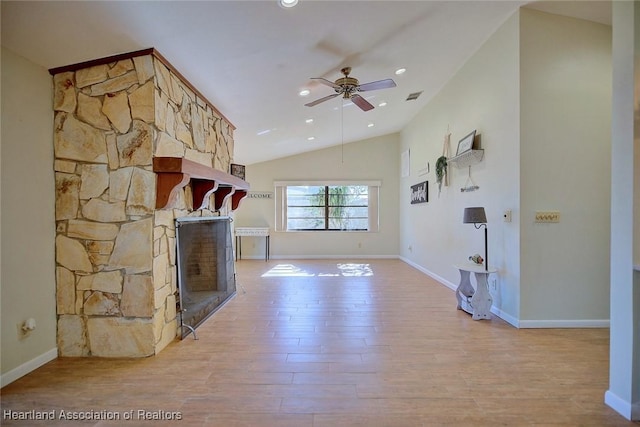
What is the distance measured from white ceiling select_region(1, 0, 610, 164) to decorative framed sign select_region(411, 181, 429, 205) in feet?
6.06

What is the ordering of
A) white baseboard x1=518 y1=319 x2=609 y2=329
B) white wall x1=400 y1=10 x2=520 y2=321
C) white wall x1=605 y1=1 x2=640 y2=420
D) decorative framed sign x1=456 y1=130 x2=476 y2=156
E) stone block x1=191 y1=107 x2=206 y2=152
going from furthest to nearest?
decorative framed sign x1=456 y1=130 x2=476 y2=156
stone block x1=191 y1=107 x2=206 y2=152
white wall x1=400 y1=10 x2=520 y2=321
white baseboard x1=518 y1=319 x2=609 y2=329
white wall x1=605 y1=1 x2=640 y2=420

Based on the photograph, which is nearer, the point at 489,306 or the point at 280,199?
the point at 489,306

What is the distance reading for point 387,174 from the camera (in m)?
8.05

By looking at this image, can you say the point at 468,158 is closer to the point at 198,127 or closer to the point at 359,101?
the point at 359,101

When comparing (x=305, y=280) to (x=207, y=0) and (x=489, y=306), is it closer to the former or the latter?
(x=489, y=306)

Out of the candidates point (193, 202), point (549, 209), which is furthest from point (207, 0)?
point (549, 209)

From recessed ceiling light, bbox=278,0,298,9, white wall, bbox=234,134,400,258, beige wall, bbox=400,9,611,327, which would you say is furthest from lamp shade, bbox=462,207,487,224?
white wall, bbox=234,134,400,258

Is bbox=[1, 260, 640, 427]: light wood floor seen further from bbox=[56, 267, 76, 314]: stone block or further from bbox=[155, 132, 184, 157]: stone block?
bbox=[155, 132, 184, 157]: stone block

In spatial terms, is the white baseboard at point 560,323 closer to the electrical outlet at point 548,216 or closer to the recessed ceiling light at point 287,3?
the electrical outlet at point 548,216

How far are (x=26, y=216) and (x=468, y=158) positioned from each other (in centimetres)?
446

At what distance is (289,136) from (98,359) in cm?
463

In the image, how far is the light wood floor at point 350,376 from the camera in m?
1.80

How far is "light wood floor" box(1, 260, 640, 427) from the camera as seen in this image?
5.90ft

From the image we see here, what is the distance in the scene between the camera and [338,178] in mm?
8062
